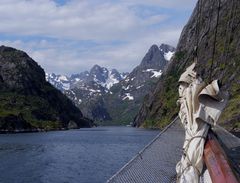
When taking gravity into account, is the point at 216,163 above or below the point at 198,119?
below

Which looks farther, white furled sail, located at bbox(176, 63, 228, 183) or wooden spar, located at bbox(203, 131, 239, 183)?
white furled sail, located at bbox(176, 63, 228, 183)

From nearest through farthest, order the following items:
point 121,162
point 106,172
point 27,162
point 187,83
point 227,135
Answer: point 187,83 < point 227,135 < point 106,172 < point 121,162 < point 27,162

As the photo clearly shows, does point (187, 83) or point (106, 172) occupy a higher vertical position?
point (187, 83)

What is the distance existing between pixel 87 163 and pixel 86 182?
21.9m

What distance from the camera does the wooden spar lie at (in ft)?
23.6

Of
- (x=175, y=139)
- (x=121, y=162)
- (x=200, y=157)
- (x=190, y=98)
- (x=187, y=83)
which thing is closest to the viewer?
(x=200, y=157)

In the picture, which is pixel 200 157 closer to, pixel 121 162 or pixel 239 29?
pixel 121 162

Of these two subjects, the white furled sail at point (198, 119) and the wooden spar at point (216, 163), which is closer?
the wooden spar at point (216, 163)

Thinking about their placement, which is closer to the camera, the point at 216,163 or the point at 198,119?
the point at 216,163

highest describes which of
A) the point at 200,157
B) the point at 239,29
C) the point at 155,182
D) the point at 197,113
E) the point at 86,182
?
the point at 239,29

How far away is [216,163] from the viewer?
786cm

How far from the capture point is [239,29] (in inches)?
7574

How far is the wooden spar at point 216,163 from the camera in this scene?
721 cm

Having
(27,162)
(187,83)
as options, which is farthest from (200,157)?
(27,162)
